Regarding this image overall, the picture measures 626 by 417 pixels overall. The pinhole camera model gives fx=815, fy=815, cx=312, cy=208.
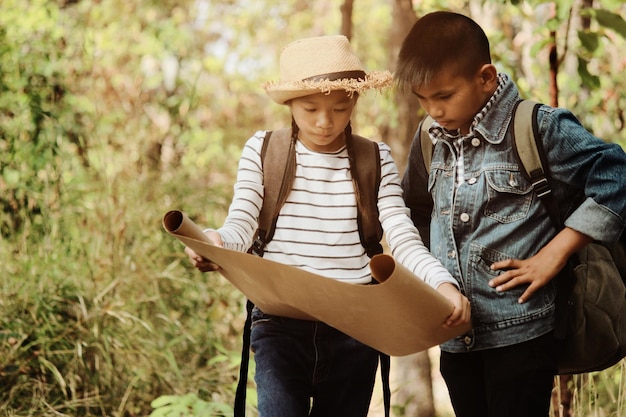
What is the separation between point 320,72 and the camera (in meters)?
2.32

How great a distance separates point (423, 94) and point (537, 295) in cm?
63

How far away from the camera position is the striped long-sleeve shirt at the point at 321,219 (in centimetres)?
231

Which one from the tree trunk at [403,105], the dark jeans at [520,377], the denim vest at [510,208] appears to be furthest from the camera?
the tree trunk at [403,105]

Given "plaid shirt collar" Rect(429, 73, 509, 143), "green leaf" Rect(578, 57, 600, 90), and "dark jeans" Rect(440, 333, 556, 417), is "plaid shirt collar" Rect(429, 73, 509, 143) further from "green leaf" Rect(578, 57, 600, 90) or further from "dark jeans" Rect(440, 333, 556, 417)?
"green leaf" Rect(578, 57, 600, 90)

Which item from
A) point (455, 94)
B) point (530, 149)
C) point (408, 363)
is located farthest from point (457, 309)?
point (408, 363)

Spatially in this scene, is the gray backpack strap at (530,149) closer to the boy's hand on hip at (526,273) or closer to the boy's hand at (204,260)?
the boy's hand on hip at (526,273)

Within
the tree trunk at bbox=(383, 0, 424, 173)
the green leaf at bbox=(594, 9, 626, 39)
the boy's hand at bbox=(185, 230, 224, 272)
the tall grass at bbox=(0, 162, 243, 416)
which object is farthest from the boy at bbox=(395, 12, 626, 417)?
the tree trunk at bbox=(383, 0, 424, 173)

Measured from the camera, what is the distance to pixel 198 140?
621cm

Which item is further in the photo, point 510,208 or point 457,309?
point 510,208

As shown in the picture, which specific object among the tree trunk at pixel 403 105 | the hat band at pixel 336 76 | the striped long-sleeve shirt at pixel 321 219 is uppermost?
the tree trunk at pixel 403 105

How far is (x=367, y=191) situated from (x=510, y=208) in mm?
413

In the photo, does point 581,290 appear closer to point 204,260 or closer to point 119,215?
point 204,260

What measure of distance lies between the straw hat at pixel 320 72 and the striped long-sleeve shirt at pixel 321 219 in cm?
21

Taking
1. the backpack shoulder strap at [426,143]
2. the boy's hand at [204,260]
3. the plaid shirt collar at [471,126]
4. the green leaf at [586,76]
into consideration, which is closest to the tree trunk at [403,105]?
the green leaf at [586,76]
